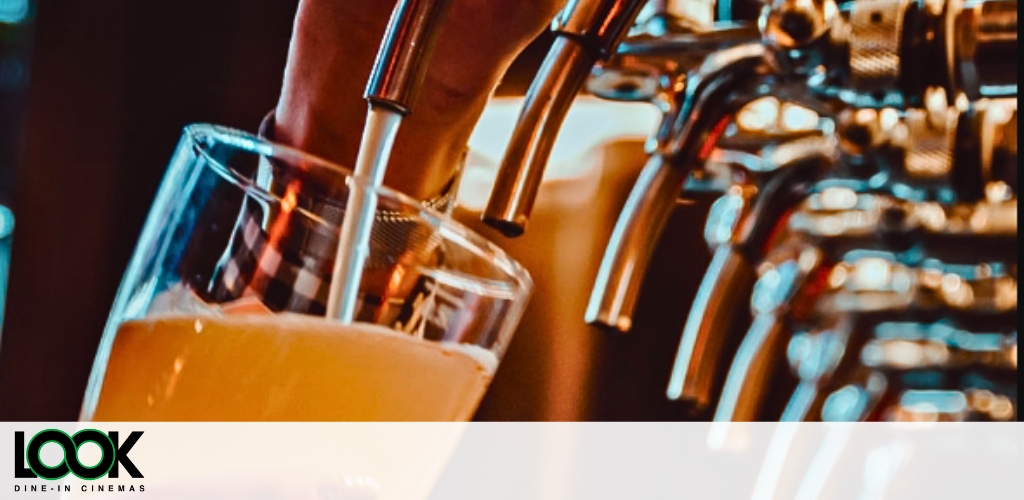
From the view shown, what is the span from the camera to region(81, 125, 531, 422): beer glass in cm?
41

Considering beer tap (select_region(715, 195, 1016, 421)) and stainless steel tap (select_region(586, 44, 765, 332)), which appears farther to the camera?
beer tap (select_region(715, 195, 1016, 421))

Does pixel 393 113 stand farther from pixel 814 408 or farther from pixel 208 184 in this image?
pixel 814 408

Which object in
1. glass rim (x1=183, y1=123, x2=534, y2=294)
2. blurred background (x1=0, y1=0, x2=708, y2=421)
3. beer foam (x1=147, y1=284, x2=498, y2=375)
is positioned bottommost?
blurred background (x1=0, y1=0, x2=708, y2=421)

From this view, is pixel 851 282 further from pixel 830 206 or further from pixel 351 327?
pixel 351 327

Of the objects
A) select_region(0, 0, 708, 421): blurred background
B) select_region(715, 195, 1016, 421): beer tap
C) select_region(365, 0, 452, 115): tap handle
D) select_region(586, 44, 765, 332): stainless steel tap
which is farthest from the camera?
select_region(0, 0, 708, 421): blurred background

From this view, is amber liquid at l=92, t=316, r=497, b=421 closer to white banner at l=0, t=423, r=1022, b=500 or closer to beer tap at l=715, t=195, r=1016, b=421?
white banner at l=0, t=423, r=1022, b=500

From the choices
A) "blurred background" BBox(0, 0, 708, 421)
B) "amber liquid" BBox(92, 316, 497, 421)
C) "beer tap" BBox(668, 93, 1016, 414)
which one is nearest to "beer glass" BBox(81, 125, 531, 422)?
"amber liquid" BBox(92, 316, 497, 421)

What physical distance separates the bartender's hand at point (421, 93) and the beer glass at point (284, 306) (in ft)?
0.24

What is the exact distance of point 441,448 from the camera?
46cm

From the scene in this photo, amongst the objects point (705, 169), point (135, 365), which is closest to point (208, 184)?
point (135, 365)

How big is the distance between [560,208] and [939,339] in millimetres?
240

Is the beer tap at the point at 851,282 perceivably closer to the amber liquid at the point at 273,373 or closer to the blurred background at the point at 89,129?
the amber liquid at the point at 273,373

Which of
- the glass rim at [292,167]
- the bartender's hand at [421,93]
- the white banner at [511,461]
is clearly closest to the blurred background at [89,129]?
the white banner at [511,461]

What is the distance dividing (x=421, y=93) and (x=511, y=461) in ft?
1.12
